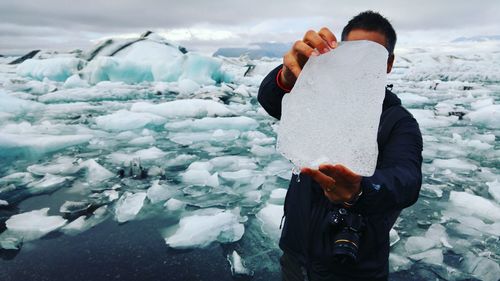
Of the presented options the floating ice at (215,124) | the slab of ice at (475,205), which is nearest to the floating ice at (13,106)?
the floating ice at (215,124)

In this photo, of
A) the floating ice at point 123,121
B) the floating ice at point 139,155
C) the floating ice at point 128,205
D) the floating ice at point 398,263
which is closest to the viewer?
the floating ice at point 398,263

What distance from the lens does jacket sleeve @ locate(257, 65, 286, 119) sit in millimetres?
1481

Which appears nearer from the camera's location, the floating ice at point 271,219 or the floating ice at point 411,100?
the floating ice at point 271,219

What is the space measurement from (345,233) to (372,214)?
121mm

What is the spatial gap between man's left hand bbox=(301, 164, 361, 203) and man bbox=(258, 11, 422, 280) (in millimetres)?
61

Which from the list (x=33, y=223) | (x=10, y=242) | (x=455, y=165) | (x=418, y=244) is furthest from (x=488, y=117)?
(x=10, y=242)

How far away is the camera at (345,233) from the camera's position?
125 cm

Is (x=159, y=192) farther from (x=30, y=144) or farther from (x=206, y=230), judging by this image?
(x=30, y=144)

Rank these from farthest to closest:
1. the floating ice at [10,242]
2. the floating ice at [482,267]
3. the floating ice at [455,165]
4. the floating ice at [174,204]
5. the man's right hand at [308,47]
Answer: the floating ice at [455,165]
the floating ice at [174,204]
the floating ice at [10,242]
the floating ice at [482,267]
the man's right hand at [308,47]

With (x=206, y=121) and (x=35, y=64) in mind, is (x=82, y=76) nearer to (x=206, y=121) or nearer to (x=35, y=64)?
(x=35, y=64)

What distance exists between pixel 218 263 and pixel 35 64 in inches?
863

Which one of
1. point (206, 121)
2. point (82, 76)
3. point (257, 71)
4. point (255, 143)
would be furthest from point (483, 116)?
point (257, 71)

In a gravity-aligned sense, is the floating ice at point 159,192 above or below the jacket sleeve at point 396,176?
below

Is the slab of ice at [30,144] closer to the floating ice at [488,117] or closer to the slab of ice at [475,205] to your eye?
the slab of ice at [475,205]
